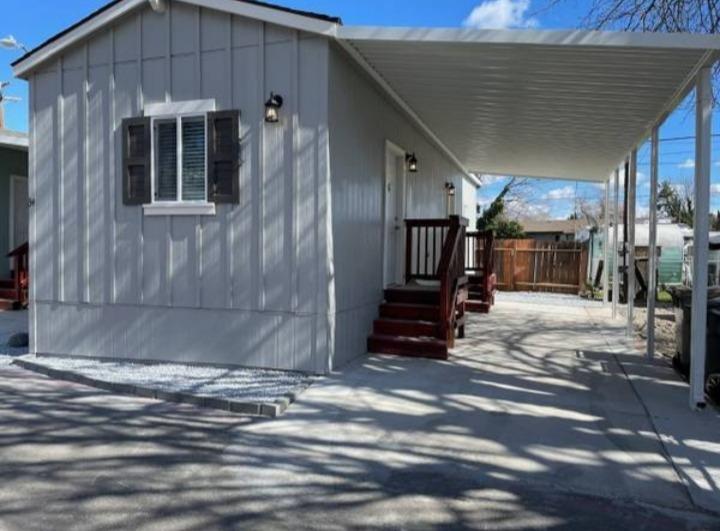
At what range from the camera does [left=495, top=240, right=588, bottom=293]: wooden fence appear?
17453 millimetres

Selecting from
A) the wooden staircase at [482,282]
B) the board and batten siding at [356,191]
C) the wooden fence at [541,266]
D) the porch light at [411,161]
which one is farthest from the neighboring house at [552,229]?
the board and batten siding at [356,191]

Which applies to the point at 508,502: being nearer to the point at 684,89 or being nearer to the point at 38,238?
the point at 684,89

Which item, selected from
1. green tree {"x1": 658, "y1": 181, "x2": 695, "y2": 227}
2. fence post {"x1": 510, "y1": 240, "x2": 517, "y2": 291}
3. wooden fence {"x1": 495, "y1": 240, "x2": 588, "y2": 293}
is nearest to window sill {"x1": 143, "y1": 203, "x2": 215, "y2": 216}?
wooden fence {"x1": 495, "y1": 240, "x2": 588, "y2": 293}

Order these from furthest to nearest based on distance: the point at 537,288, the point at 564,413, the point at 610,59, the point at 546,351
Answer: the point at 537,288 → the point at 546,351 → the point at 610,59 → the point at 564,413

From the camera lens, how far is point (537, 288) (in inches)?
701

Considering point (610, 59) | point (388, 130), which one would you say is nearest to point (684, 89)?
point (610, 59)

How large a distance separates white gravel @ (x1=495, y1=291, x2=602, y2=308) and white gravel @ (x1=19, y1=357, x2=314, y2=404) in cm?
962

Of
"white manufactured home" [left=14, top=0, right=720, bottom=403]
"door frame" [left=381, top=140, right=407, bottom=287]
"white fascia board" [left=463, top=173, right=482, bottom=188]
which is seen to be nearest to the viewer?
"white manufactured home" [left=14, top=0, right=720, bottom=403]

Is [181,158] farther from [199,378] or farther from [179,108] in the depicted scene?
[199,378]

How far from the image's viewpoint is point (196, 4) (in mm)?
6246

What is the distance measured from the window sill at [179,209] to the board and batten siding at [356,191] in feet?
4.52

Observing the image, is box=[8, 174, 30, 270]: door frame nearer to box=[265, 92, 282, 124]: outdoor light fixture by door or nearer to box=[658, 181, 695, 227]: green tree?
box=[265, 92, 282, 124]: outdoor light fixture by door

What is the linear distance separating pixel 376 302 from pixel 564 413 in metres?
3.14

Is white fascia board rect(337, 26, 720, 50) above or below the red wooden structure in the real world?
above
